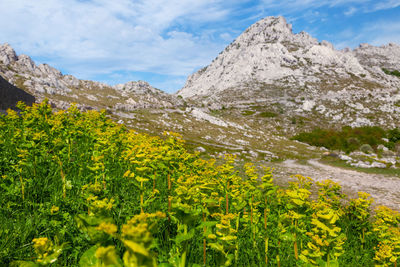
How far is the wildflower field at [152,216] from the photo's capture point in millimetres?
2152

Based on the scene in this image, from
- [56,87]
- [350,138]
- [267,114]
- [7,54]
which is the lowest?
[350,138]

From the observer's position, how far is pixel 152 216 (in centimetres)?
251

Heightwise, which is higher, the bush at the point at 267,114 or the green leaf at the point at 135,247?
the bush at the point at 267,114

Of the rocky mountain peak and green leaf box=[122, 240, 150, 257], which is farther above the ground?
the rocky mountain peak

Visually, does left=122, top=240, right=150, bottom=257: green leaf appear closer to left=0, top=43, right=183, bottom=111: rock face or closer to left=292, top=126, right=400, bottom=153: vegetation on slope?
left=292, top=126, right=400, bottom=153: vegetation on slope

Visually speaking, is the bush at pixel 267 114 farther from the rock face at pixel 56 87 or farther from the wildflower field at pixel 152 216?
the wildflower field at pixel 152 216

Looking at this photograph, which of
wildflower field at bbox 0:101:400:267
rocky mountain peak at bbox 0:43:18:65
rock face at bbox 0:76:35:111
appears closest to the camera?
wildflower field at bbox 0:101:400:267

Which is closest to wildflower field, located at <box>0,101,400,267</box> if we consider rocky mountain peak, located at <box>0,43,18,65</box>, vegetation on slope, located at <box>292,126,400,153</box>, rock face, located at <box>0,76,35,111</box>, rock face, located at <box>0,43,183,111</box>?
rock face, located at <box>0,76,35,111</box>

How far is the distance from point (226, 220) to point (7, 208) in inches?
194

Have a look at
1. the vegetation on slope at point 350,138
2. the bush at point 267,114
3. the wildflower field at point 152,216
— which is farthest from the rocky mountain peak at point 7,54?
the wildflower field at point 152,216

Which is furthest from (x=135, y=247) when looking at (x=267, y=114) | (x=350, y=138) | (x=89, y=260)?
(x=267, y=114)

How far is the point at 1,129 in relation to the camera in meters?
8.28

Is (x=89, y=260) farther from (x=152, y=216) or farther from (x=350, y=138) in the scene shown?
(x=350, y=138)

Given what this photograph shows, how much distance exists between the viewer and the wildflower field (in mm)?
2152
